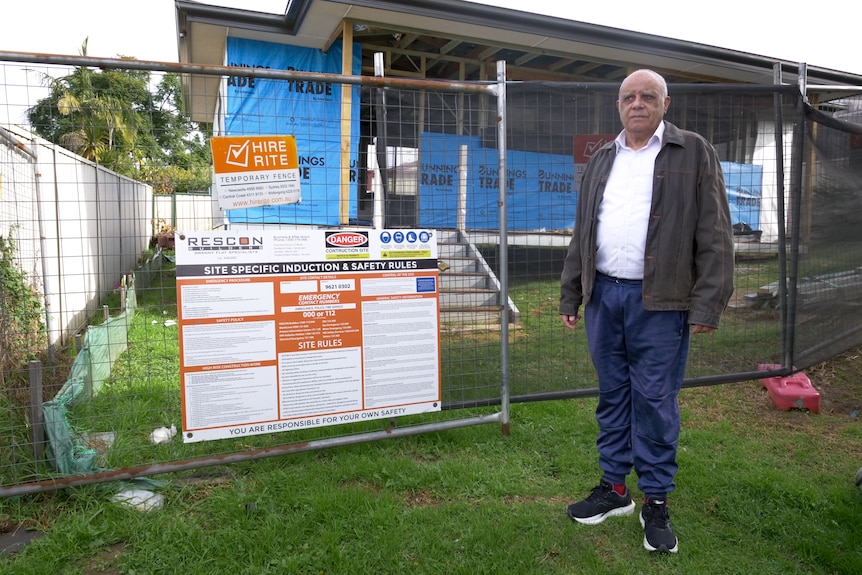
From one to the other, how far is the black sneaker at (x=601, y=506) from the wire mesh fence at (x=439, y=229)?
3.14 ft

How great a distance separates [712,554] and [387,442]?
1.92 metres

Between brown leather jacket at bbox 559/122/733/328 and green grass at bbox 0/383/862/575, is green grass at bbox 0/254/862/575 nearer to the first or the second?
green grass at bbox 0/383/862/575

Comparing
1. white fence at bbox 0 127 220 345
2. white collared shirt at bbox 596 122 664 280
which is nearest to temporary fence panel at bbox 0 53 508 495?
white fence at bbox 0 127 220 345

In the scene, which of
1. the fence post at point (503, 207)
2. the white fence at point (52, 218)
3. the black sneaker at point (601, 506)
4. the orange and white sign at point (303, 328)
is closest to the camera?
the black sneaker at point (601, 506)

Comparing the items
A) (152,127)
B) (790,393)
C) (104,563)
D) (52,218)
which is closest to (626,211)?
(152,127)

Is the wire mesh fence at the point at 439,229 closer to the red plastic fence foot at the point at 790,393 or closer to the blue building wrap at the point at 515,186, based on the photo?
the blue building wrap at the point at 515,186

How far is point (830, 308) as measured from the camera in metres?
4.83

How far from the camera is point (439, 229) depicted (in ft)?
12.9

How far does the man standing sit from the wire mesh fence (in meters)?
0.92

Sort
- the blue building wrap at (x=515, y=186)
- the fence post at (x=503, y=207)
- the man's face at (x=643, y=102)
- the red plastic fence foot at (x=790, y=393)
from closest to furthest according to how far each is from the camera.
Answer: the man's face at (x=643, y=102) → the fence post at (x=503, y=207) → the blue building wrap at (x=515, y=186) → the red plastic fence foot at (x=790, y=393)

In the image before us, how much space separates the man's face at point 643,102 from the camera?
2568 mm

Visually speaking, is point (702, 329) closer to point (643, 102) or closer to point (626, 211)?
point (626, 211)

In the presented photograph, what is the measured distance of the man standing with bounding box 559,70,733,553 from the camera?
8.37ft

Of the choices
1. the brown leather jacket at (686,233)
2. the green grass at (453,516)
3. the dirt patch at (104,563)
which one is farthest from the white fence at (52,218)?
the brown leather jacket at (686,233)
